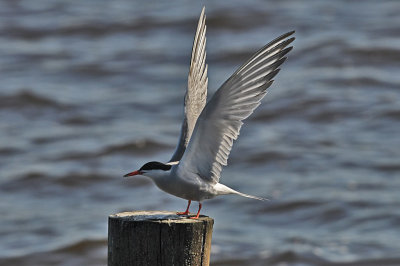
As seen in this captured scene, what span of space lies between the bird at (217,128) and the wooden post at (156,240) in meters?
0.17

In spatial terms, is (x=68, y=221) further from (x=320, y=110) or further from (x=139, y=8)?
(x=139, y=8)

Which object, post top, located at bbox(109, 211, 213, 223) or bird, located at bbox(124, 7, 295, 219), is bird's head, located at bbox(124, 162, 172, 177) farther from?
post top, located at bbox(109, 211, 213, 223)

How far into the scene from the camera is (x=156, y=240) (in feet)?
12.6

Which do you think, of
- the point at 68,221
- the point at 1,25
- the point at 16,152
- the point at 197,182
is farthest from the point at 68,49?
the point at 197,182

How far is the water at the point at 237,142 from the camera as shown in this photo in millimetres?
8852

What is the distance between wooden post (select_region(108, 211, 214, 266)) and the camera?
385 cm

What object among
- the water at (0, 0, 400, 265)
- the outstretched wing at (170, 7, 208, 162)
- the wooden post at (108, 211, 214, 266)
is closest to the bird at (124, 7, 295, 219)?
the wooden post at (108, 211, 214, 266)

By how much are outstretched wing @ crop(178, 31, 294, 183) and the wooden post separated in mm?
467

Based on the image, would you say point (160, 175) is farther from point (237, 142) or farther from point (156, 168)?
point (237, 142)

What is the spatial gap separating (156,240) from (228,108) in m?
0.85

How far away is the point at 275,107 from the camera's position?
40.2ft

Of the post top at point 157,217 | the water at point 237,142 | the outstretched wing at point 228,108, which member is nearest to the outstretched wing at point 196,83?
the outstretched wing at point 228,108

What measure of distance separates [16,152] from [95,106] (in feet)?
5.89

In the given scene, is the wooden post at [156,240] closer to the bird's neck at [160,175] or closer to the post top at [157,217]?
the post top at [157,217]
